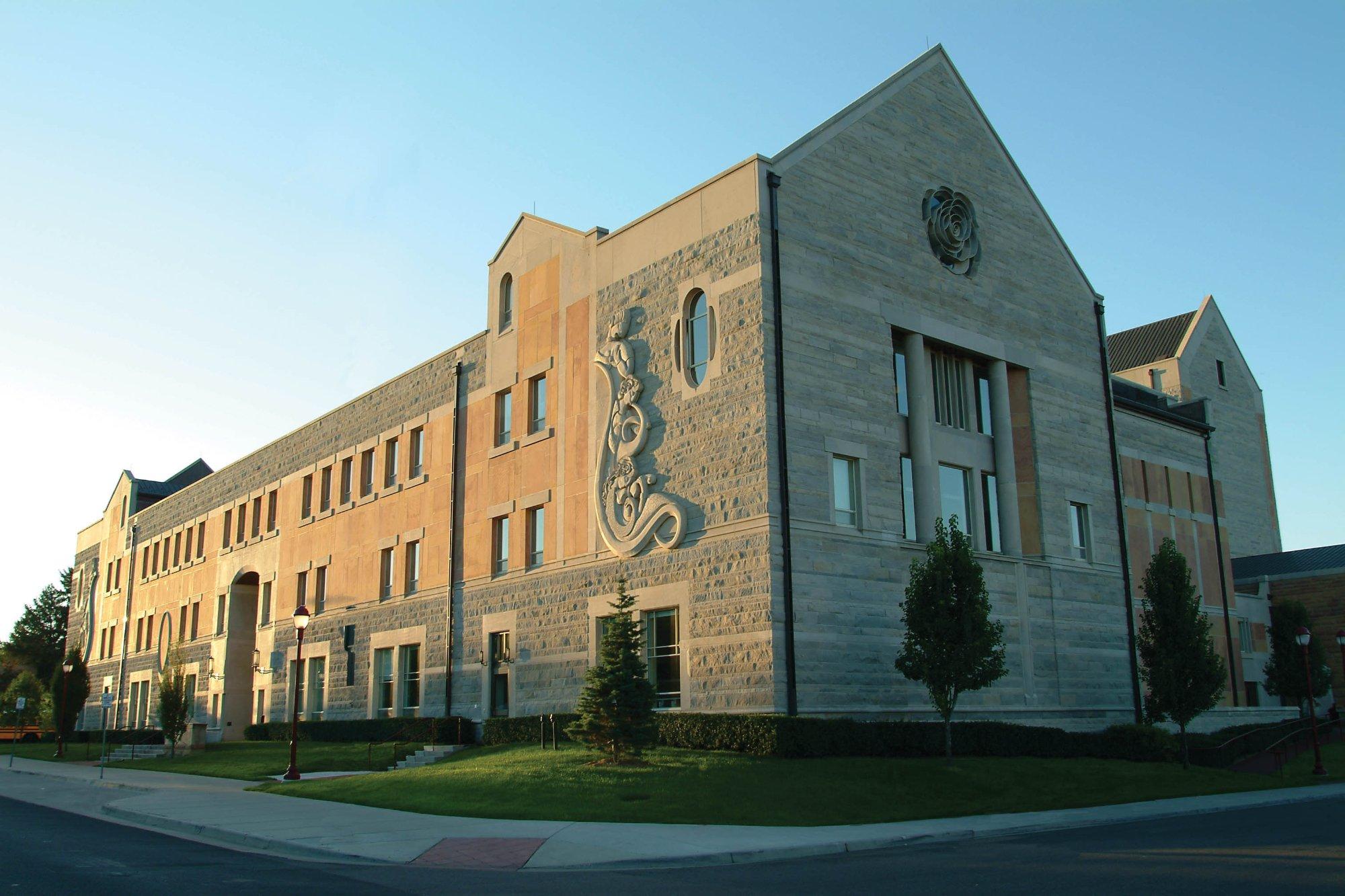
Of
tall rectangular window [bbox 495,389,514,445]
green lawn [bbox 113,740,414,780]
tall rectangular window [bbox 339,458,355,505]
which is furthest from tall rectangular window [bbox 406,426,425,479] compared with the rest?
green lawn [bbox 113,740,414,780]

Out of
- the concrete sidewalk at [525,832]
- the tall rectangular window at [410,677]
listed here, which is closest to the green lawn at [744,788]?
the concrete sidewalk at [525,832]

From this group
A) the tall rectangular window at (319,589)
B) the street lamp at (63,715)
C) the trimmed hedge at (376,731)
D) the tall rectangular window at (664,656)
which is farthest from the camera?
the street lamp at (63,715)

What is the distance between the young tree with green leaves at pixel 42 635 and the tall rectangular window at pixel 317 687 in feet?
221

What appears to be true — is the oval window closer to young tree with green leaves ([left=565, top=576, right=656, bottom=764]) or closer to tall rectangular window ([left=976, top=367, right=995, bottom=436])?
young tree with green leaves ([left=565, top=576, right=656, bottom=764])

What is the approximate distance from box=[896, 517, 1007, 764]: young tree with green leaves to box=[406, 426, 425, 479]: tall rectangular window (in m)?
21.2

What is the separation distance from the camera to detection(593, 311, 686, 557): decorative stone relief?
90.0ft

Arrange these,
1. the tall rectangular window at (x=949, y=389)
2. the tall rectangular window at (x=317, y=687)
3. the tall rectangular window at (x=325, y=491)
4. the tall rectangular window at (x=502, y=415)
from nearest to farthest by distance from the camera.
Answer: the tall rectangular window at (x=949, y=389) → the tall rectangular window at (x=502, y=415) → the tall rectangular window at (x=317, y=687) → the tall rectangular window at (x=325, y=491)

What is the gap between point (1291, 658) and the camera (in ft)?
137

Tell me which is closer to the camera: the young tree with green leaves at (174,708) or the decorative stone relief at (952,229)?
the decorative stone relief at (952,229)

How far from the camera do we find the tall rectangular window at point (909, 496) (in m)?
28.0

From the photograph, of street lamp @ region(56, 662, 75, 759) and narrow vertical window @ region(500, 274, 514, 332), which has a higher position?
narrow vertical window @ region(500, 274, 514, 332)

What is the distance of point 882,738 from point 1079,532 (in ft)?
41.3

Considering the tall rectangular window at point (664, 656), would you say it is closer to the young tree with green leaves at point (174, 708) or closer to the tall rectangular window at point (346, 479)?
the tall rectangular window at point (346, 479)

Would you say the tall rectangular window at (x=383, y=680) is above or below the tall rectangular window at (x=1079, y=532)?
below
